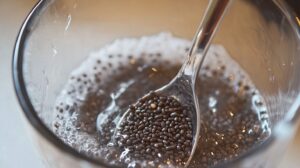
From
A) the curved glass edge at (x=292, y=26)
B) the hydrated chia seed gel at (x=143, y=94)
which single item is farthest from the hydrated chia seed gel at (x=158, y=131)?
the curved glass edge at (x=292, y=26)

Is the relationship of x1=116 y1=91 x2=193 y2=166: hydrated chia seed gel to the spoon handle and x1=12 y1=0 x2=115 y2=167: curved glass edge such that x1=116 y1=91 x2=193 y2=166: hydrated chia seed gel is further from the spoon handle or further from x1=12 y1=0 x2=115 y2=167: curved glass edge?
x1=12 y1=0 x2=115 y2=167: curved glass edge

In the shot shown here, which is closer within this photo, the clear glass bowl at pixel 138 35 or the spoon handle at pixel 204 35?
the clear glass bowl at pixel 138 35

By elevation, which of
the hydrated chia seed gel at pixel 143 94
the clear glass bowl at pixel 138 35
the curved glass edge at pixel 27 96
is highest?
the curved glass edge at pixel 27 96

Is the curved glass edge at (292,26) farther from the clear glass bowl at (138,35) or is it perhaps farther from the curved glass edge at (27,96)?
the curved glass edge at (27,96)

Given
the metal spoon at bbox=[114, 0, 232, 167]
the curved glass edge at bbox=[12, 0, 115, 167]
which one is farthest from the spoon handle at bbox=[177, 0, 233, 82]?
the curved glass edge at bbox=[12, 0, 115, 167]

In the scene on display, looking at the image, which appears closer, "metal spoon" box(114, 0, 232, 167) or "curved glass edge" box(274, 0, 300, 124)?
"curved glass edge" box(274, 0, 300, 124)

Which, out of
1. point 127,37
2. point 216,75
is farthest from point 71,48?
point 216,75

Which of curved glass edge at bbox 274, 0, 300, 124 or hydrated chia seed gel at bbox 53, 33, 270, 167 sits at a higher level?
curved glass edge at bbox 274, 0, 300, 124
